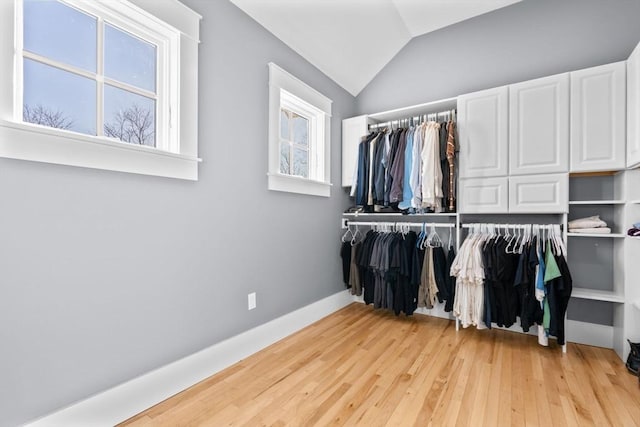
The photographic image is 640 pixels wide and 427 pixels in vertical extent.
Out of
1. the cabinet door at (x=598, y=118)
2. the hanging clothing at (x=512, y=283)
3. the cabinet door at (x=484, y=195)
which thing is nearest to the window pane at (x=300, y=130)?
the cabinet door at (x=484, y=195)

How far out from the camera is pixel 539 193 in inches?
94.8

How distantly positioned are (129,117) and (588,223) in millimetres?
3287

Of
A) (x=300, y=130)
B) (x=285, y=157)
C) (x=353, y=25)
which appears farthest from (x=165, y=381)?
(x=353, y=25)

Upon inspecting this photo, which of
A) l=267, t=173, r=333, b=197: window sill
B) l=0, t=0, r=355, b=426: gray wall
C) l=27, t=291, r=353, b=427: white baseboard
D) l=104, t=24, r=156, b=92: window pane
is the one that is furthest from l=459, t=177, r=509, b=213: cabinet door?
l=104, t=24, r=156, b=92: window pane

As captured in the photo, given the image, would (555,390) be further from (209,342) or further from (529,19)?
(529,19)

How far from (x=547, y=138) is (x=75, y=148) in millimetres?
3130

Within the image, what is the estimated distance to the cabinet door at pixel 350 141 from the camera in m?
3.36

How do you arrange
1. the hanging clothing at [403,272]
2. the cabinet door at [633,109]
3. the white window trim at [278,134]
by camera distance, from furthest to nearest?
the hanging clothing at [403,272], the white window trim at [278,134], the cabinet door at [633,109]

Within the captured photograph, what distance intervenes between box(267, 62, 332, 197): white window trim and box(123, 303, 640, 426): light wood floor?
1343mm

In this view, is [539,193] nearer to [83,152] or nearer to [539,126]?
[539,126]

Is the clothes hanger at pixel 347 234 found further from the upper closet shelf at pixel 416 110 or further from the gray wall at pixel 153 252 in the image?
the upper closet shelf at pixel 416 110

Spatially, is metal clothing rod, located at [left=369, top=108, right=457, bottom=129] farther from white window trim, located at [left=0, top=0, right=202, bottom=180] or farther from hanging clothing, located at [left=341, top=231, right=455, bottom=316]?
white window trim, located at [left=0, top=0, right=202, bottom=180]

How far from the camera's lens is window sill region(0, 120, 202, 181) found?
1.23 metres

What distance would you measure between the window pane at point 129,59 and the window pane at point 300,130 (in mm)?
1431
